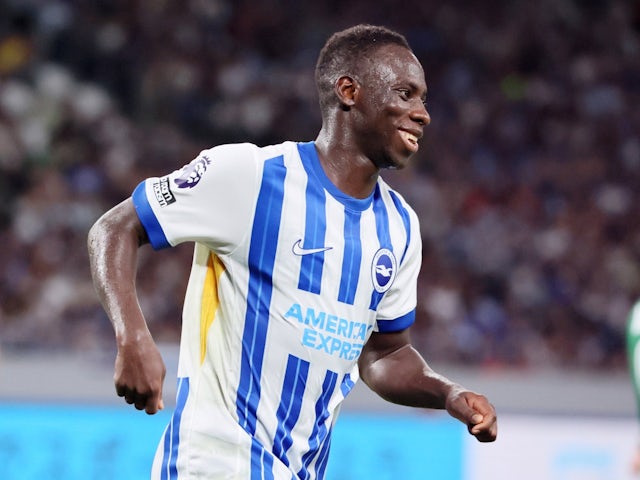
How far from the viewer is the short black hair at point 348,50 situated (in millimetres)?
3613

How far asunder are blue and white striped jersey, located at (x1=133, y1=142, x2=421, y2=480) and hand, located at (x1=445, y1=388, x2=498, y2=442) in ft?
1.18

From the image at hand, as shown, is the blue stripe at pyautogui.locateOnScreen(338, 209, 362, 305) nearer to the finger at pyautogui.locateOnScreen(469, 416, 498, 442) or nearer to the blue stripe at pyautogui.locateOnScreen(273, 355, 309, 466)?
the blue stripe at pyautogui.locateOnScreen(273, 355, 309, 466)

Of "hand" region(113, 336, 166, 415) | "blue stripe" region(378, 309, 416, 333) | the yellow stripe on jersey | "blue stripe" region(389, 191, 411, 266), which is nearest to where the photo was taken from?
"hand" region(113, 336, 166, 415)

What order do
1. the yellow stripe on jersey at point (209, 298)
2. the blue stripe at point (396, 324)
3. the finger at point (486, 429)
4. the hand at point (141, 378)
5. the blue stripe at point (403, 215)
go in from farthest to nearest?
the blue stripe at point (396, 324), the blue stripe at point (403, 215), the yellow stripe on jersey at point (209, 298), the finger at point (486, 429), the hand at point (141, 378)

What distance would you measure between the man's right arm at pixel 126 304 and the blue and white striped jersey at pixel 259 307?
7 cm

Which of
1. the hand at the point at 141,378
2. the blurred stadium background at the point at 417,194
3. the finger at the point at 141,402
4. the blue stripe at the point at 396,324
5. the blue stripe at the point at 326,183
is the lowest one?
the finger at the point at 141,402

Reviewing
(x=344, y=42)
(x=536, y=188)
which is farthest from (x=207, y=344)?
(x=536, y=188)

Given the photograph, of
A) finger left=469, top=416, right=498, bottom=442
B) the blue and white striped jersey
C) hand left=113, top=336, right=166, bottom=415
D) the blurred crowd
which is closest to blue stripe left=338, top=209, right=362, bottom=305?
the blue and white striped jersey

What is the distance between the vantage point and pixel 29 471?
24.0 feet

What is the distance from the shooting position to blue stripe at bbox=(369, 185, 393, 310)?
3646 mm

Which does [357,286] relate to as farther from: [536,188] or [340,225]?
[536,188]

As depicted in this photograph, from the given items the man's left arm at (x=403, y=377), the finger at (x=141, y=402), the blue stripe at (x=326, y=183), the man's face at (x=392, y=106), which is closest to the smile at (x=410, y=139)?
the man's face at (x=392, y=106)

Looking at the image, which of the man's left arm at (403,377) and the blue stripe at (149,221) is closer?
the blue stripe at (149,221)

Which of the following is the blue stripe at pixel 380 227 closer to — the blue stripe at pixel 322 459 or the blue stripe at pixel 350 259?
the blue stripe at pixel 350 259
